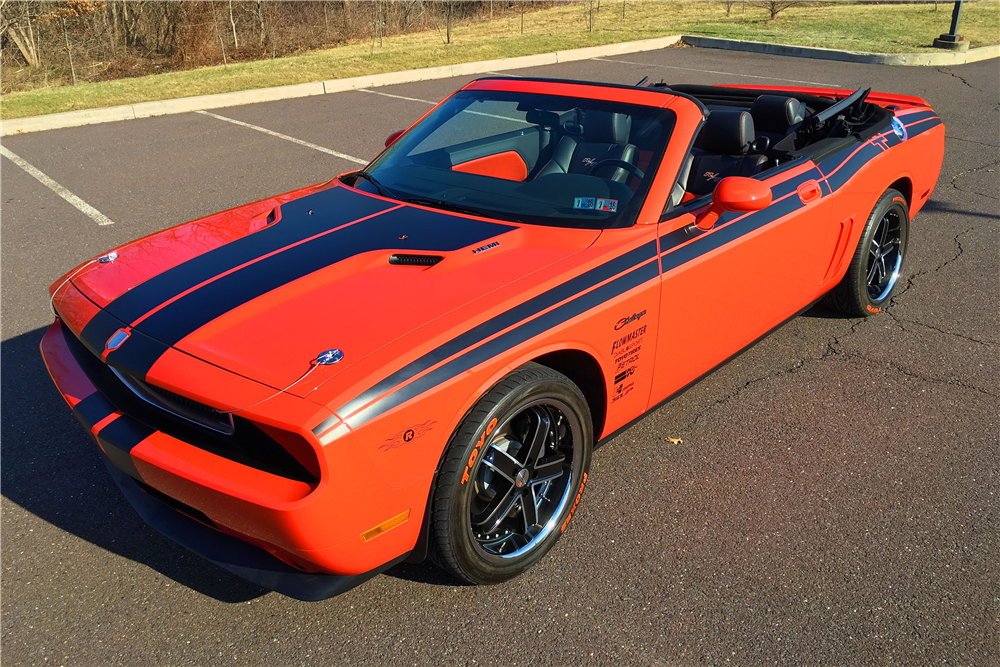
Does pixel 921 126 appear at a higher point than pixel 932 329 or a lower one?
higher

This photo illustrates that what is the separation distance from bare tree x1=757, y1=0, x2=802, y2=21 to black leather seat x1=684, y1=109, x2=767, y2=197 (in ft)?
67.1

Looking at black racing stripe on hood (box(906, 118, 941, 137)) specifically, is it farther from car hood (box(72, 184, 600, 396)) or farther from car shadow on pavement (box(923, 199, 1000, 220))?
car hood (box(72, 184, 600, 396))

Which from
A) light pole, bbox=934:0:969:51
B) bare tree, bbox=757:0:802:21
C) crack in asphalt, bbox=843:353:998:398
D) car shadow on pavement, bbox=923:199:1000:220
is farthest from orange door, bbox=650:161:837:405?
bare tree, bbox=757:0:802:21

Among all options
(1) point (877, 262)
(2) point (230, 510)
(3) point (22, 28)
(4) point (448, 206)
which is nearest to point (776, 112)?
(1) point (877, 262)

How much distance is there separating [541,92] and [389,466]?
2.22m

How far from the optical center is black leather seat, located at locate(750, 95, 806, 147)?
459 centimetres

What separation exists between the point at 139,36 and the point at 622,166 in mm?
21192

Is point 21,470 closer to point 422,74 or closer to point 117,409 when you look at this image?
point 117,409

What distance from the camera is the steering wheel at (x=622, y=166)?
321 centimetres

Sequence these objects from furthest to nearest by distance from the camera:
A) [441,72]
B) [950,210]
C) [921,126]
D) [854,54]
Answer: [854,54] < [441,72] < [950,210] < [921,126]

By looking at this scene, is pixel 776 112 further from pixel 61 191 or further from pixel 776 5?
pixel 776 5

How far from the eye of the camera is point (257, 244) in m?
Answer: 3.10

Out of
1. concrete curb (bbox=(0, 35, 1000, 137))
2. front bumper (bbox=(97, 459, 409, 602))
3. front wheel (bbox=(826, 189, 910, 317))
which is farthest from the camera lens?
concrete curb (bbox=(0, 35, 1000, 137))

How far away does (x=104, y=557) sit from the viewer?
2.88m
